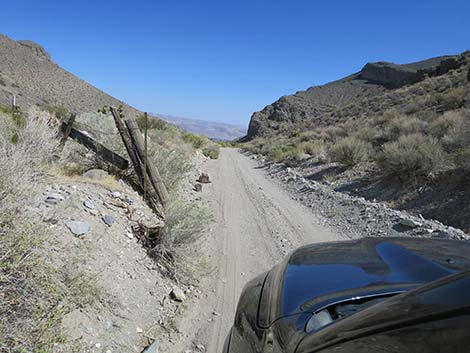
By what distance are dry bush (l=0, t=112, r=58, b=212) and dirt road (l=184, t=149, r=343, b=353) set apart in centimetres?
231

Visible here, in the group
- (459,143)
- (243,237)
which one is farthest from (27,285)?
(459,143)

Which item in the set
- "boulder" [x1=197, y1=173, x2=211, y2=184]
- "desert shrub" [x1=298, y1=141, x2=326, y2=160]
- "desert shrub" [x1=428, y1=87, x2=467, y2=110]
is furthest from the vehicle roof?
"desert shrub" [x1=428, y1=87, x2=467, y2=110]

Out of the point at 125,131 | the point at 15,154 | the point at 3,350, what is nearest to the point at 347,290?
the point at 3,350

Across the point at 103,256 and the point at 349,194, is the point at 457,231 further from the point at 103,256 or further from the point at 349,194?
the point at 103,256

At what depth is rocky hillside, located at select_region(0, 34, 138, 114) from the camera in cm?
3918

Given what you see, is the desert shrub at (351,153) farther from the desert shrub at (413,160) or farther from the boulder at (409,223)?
the boulder at (409,223)

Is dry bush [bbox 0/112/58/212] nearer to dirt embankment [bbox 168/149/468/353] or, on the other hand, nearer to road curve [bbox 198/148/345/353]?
dirt embankment [bbox 168/149/468/353]

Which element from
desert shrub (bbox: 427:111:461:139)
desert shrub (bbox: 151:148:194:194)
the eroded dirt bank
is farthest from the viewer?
desert shrub (bbox: 427:111:461:139)

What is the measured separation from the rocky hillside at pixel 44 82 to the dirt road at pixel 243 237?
31.0m

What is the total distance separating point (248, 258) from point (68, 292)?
327 centimetres

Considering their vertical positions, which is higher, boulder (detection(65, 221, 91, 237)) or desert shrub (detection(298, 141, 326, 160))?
desert shrub (detection(298, 141, 326, 160))

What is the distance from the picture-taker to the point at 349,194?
10.3m

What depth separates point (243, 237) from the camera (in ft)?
22.2

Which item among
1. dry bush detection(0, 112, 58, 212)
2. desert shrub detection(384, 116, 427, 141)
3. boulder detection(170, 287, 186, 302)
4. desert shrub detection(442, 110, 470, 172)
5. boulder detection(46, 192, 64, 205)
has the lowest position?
boulder detection(170, 287, 186, 302)
